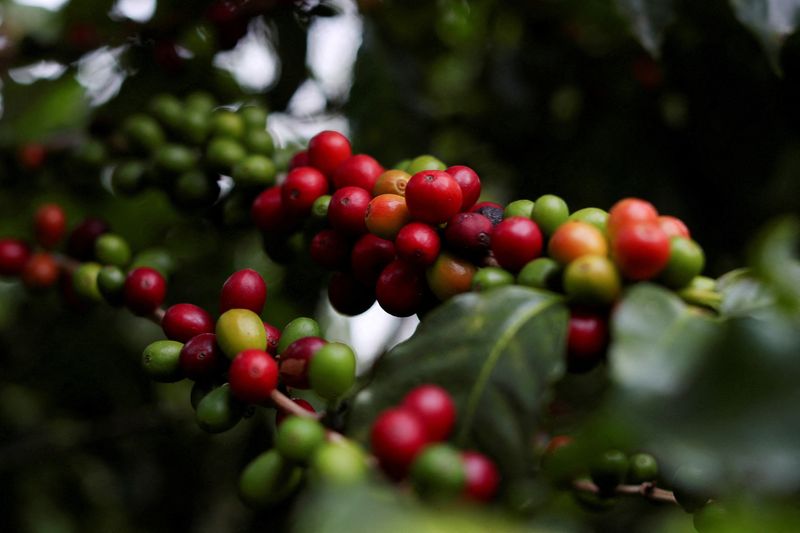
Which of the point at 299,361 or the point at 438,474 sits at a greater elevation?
the point at 438,474

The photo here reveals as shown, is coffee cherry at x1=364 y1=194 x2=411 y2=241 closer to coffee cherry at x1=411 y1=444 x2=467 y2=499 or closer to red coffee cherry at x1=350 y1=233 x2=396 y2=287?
red coffee cherry at x1=350 y1=233 x2=396 y2=287

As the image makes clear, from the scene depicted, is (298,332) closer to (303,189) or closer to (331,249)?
(331,249)

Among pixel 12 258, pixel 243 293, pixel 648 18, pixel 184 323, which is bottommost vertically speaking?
pixel 12 258

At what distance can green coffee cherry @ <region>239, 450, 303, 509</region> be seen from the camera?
0.87m

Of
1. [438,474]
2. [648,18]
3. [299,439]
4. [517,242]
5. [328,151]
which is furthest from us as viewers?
[648,18]

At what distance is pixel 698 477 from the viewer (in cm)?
93

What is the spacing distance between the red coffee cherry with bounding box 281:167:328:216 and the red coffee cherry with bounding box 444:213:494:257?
1.03ft

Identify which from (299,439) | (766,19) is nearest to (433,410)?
(299,439)

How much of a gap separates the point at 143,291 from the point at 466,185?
2.04ft

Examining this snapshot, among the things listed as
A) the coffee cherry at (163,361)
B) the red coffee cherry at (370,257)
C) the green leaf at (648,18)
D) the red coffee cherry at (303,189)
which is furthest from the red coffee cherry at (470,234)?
the green leaf at (648,18)

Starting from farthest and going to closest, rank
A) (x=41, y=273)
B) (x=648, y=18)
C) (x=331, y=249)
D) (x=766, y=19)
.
Answer: (x=41, y=273) → (x=648, y=18) → (x=766, y=19) → (x=331, y=249)

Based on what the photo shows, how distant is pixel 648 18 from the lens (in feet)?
5.33

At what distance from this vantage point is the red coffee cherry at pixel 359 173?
1.18 metres

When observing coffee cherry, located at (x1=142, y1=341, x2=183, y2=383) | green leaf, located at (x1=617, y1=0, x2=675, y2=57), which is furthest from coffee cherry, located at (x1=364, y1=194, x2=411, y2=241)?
green leaf, located at (x1=617, y1=0, x2=675, y2=57)
